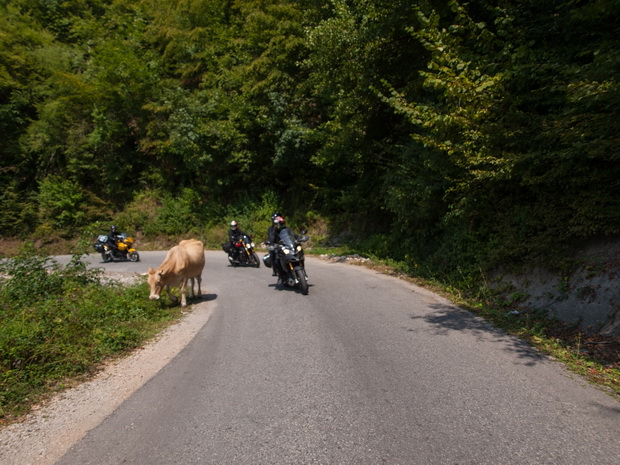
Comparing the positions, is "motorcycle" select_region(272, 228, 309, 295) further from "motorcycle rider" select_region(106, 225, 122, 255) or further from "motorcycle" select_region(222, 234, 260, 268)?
"motorcycle rider" select_region(106, 225, 122, 255)

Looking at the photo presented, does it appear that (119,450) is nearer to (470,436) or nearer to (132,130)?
(470,436)

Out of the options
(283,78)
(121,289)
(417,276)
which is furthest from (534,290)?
(283,78)

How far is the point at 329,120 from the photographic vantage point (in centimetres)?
1909

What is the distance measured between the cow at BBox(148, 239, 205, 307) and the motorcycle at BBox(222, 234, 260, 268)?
5093 mm

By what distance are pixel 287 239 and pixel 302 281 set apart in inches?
46.1

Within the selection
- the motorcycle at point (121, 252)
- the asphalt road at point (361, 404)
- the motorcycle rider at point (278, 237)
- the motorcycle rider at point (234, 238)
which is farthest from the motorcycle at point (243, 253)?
the asphalt road at point (361, 404)

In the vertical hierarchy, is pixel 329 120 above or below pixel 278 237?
above

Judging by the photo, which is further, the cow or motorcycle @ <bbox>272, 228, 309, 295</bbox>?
motorcycle @ <bbox>272, 228, 309, 295</bbox>

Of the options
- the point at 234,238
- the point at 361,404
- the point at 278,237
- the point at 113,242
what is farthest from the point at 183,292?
the point at 113,242

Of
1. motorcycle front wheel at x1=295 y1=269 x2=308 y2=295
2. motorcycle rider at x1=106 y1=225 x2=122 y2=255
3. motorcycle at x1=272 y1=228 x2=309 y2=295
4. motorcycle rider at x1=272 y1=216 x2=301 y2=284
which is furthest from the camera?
motorcycle rider at x1=106 y1=225 x2=122 y2=255

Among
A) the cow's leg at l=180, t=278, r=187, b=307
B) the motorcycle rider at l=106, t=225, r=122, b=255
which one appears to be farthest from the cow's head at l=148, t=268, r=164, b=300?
the motorcycle rider at l=106, t=225, r=122, b=255

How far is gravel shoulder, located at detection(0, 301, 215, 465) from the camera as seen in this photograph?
319cm

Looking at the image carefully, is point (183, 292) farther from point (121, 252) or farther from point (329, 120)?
point (329, 120)

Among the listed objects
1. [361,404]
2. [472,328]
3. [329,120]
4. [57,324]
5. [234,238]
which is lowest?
[57,324]
